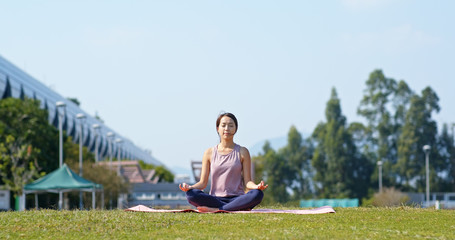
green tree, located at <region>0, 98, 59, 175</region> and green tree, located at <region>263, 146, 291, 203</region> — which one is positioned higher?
green tree, located at <region>0, 98, 59, 175</region>

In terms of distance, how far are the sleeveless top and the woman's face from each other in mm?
367

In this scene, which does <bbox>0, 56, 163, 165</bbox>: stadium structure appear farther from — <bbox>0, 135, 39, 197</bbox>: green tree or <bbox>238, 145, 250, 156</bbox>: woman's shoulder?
<bbox>238, 145, 250, 156</bbox>: woman's shoulder

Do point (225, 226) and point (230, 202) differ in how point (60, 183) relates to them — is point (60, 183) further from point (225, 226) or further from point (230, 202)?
point (225, 226)

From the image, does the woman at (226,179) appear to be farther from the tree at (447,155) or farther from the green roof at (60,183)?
the tree at (447,155)

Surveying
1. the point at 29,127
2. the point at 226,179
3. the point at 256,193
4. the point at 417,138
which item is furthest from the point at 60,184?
the point at 417,138

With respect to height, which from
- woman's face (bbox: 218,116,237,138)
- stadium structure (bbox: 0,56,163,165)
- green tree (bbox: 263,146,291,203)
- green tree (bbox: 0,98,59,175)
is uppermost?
stadium structure (bbox: 0,56,163,165)

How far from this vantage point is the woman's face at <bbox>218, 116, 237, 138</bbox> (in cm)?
1261

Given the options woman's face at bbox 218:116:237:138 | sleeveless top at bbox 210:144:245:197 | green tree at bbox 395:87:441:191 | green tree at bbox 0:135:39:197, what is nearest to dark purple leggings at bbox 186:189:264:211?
sleeveless top at bbox 210:144:245:197

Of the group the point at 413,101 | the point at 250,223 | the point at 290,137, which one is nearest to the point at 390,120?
the point at 413,101

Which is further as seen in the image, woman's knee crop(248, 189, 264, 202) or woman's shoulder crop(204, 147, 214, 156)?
woman's shoulder crop(204, 147, 214, 156)

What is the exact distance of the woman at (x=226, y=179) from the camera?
12.0 m

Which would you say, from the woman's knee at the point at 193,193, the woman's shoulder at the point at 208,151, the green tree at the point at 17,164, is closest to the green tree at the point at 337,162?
the green tree at the point at 17,164

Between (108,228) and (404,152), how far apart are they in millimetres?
73996

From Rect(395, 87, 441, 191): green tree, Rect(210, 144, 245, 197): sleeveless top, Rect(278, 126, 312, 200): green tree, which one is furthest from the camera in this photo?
Rect(278, 126, 312, 200): green tree
